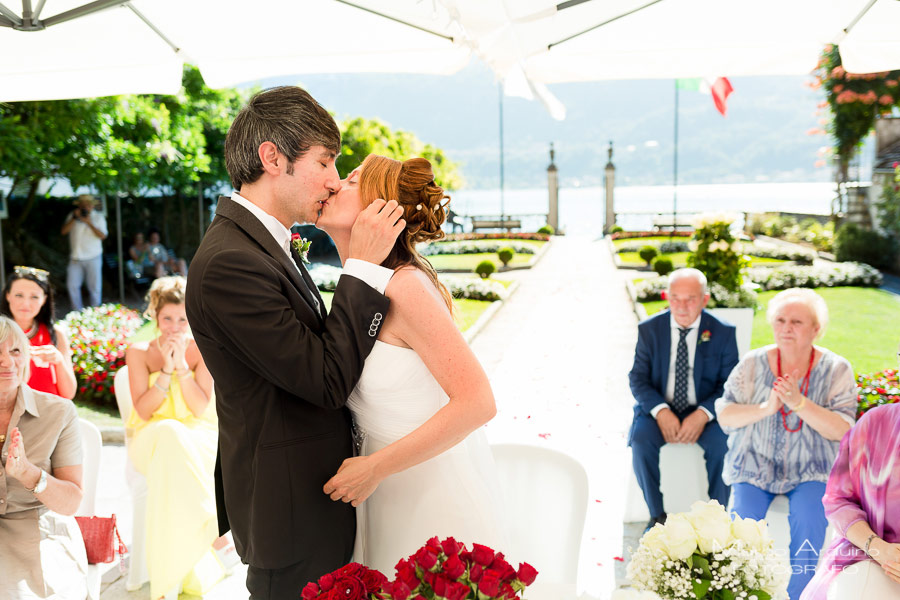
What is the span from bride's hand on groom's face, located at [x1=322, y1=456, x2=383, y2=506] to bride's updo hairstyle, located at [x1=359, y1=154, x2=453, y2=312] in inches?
19.8

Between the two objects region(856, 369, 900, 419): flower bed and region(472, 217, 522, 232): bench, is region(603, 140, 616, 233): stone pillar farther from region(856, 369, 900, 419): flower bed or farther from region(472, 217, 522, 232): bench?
region(856, 369, 900, 419): flower bed

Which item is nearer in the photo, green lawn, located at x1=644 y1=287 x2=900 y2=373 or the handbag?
the handbag

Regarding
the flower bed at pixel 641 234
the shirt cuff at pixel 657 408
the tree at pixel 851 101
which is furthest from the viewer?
→ the flower bed at pixel 641 234

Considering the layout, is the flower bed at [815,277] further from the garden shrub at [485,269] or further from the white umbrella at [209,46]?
the white umbrella at [209,46]

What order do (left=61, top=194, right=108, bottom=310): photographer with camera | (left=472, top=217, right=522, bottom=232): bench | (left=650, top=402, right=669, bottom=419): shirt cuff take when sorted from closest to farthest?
(left=650, top=402, right=669, bottom=419): shirt cuff, (left=61, top=194, right=108, bottom=310): photographer with camera, (left=472, top=217, right=522, bottom=232): bench

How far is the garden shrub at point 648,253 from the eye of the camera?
18.4m

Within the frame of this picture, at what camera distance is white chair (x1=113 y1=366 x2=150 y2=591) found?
12.6 feet

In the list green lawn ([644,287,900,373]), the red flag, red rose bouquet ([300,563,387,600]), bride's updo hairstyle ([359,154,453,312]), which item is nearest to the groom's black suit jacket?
bride's updo hairstyle ([359,154,453,312])

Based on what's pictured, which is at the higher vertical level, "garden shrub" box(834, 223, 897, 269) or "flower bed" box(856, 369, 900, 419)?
"garden shrub" box(834, 223, 897, 269)

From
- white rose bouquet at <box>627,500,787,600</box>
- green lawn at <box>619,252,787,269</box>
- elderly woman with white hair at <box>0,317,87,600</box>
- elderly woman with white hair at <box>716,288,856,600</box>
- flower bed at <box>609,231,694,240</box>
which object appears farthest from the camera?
flower bed at <box>609,231,694,240</box>

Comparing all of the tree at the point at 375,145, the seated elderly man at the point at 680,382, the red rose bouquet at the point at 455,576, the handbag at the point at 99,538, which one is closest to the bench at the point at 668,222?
the tree at the point at 375,145

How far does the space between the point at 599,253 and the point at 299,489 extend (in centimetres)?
2033

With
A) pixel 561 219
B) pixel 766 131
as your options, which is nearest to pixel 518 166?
pixel 766 131

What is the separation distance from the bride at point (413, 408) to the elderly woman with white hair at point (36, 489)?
1.27 metres
